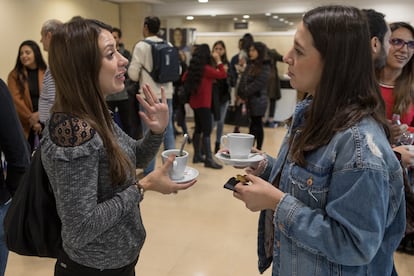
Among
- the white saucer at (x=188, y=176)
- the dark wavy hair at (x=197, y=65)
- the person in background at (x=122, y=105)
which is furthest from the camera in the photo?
the dark wavy hair at (x=197, y=65)

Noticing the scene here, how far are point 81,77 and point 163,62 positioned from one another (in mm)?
2696

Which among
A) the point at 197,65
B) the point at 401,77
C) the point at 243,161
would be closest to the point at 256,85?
the point at 197,65

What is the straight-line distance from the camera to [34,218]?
3.72 ft

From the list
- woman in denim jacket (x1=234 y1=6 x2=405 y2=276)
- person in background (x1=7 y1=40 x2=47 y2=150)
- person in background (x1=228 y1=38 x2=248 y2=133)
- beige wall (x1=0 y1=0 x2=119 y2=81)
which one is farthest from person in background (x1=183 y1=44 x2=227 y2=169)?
woman in denim jacket (x1=234 y1=6 x2=405 y2=276)

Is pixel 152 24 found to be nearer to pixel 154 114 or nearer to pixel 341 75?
pixel 154 114

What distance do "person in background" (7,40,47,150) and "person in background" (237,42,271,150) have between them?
2.41 meters

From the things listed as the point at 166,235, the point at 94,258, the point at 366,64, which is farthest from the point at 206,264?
the point at 366,64

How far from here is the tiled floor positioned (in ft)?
8.00

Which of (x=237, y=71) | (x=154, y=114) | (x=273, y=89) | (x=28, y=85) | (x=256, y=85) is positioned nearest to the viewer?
(x=154, y=114)

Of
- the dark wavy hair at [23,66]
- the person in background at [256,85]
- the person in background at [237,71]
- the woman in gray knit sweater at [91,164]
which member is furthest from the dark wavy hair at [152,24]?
the woman in gray knit sweater at [91,164]

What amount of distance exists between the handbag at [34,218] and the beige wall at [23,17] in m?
5.23

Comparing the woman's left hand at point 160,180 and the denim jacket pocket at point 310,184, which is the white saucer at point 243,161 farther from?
the denim jacket pocket at point 310,184

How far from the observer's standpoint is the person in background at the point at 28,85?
10.6 ft

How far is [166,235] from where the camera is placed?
2.87 metres
